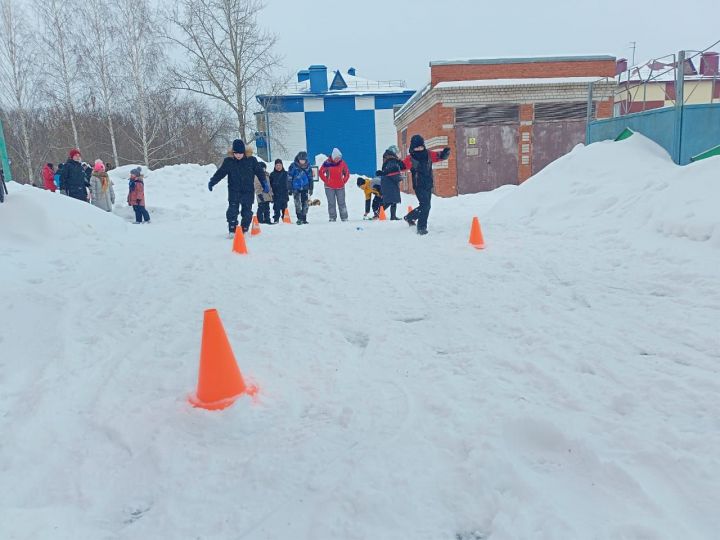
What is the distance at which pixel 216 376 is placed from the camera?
2.82 m

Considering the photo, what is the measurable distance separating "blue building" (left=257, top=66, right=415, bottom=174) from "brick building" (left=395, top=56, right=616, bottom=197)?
1949 centimetres

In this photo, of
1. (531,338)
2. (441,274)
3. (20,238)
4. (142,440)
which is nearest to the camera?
(142,440)

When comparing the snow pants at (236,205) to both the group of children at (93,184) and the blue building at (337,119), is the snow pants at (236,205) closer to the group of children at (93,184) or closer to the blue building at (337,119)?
the group of children at (93,184)

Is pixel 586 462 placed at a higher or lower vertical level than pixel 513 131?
lower

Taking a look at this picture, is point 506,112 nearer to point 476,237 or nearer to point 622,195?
point 622,195

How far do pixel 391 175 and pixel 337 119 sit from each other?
29.9 meters

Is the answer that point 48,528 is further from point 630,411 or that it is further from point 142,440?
point 630,411

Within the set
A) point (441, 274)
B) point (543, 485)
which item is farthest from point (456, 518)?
point (441, 274)

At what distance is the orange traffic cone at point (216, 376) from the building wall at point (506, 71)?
1802 centimetres

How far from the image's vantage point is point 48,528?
6.39 ft

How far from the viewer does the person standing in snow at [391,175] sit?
9969 mm

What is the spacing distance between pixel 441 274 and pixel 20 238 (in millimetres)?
5766

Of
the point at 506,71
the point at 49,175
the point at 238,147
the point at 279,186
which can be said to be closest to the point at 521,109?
the point at 506,71

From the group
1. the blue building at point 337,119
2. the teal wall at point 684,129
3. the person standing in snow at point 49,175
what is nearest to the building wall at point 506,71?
the teal wall at point 684,129
